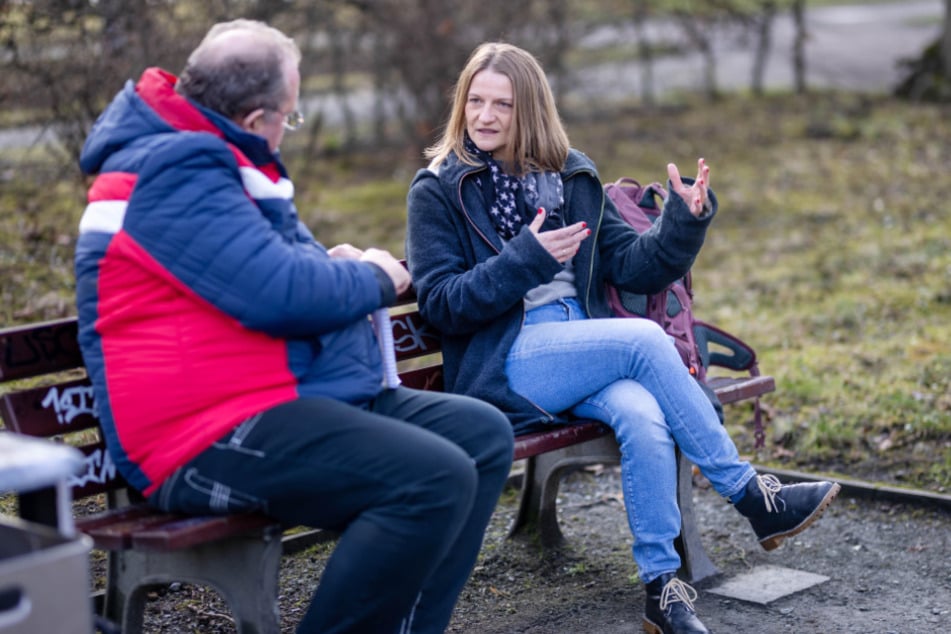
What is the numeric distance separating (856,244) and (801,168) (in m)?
3.01

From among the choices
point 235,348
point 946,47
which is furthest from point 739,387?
point 946,47

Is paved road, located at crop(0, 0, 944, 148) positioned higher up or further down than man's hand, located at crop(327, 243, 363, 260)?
further down

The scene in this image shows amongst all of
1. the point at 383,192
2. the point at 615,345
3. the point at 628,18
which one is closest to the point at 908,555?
the point at 615,345

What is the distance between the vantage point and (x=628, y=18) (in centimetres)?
1436

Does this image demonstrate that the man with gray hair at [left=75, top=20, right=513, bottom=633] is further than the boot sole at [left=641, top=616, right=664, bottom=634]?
No

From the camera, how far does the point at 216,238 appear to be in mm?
2812

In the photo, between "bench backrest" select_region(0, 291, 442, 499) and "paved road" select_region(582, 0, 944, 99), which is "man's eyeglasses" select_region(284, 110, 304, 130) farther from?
"paved road" select_region(582, 0, 944, 99)

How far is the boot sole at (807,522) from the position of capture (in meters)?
3.71

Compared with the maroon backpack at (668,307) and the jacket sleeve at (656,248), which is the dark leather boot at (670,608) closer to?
the maroon backpack at (668,307)

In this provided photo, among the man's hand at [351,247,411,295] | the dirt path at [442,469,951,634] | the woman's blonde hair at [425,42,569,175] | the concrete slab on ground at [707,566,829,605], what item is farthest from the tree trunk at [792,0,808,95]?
the man's hand at [351,247,411,295]

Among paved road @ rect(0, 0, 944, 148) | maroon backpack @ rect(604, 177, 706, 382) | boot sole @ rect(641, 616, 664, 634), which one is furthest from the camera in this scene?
paved road @ rect(0, 0, 944, 148)

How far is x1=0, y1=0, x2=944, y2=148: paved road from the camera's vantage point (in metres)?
13.2

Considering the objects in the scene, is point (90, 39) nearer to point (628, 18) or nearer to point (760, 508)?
point (760, 508)

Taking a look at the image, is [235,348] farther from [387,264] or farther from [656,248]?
[656,248]
